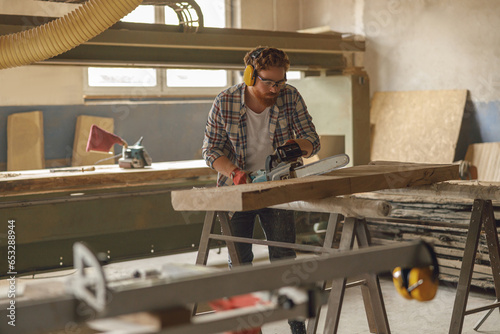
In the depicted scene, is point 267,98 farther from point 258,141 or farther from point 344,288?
point 344,288

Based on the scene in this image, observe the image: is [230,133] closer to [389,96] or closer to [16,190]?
[16,190]

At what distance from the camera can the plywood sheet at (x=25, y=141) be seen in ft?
19.2

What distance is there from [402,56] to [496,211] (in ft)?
10.8

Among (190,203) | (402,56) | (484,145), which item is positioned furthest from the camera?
(402,56)

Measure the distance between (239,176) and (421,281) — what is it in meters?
1.09

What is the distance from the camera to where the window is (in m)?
6.52

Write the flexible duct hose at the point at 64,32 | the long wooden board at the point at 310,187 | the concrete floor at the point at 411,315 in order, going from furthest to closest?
the concrete floor at the point at 411,315
the flexible duct hose at the point at 64,32
the long wooden board at the point at 310,187

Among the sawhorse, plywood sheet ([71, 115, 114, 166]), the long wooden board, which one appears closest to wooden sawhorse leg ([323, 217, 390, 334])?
the sawhorse

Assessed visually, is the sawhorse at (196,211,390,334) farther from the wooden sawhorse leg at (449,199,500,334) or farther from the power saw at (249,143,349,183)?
the wooden sawhorse leg at (449,199,500,334)

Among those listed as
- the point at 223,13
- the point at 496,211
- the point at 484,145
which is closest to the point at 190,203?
the point at 496,211

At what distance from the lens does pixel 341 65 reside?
4.31 m

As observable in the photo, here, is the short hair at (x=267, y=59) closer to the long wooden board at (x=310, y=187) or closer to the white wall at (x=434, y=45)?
the long wooden board at (x=310, y=187)

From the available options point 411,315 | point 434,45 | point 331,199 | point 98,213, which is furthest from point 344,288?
point 434,45

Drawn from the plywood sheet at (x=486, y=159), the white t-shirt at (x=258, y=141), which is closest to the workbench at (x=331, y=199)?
the white t-shirt at (x=258, y=141)
